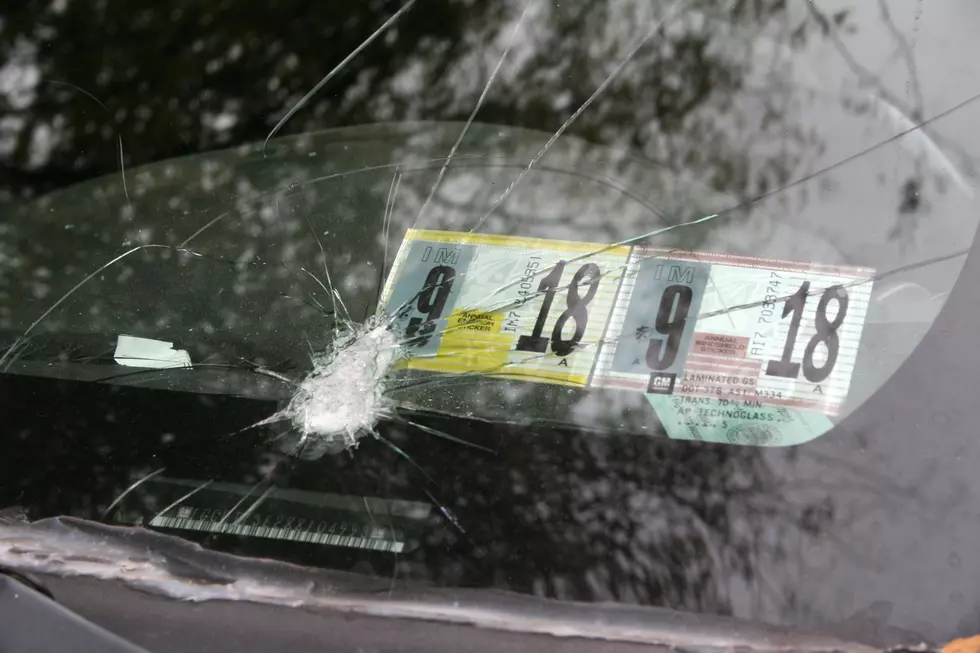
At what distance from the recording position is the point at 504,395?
107 cm

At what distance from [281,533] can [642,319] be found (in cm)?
55

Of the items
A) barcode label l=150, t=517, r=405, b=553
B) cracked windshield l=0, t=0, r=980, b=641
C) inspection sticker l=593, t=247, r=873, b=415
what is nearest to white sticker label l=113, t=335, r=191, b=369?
cracked windshield l=0, t=0, r=980, b=641

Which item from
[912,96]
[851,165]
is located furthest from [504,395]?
[912,96]

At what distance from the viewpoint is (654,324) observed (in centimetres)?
105

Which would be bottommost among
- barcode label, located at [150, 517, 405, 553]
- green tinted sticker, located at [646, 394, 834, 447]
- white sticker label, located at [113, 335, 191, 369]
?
barcode label, located at [150, 517, 405, 553]

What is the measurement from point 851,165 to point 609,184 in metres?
0.33

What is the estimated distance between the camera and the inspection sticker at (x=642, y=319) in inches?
39.2

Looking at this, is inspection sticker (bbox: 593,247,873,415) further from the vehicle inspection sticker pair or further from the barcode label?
the barcode label

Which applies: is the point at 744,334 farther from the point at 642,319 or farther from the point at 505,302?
the point at 505,302

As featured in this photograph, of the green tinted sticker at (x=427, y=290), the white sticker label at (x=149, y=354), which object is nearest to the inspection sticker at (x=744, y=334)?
the green tinted sticker at (x=427, y=290)

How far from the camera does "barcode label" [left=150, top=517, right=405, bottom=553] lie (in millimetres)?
973

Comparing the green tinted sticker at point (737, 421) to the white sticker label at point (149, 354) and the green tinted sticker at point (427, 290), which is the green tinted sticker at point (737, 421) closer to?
the green tinted sticker at point (427, 290)

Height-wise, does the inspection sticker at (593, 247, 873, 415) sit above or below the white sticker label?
above

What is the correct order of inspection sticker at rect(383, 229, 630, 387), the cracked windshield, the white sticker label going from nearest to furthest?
the cracked windshield
inspection sticker at rect(383, 229, 630, 387)
the white sticker label
